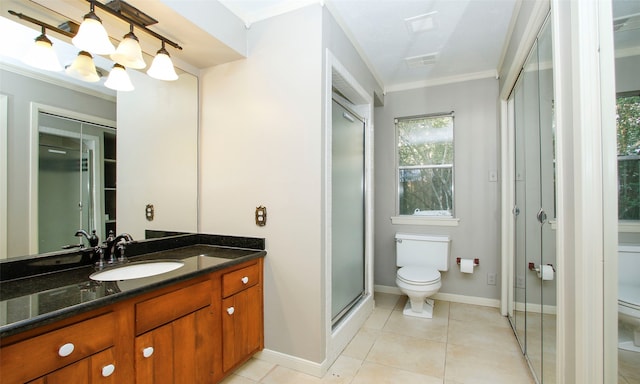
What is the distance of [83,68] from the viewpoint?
4.97 feet

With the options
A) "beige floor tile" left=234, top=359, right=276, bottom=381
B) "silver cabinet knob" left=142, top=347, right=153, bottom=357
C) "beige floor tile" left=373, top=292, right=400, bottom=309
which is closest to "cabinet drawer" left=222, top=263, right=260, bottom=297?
"silver cabinet knob" left=142, top=347, right=153, bottom=357

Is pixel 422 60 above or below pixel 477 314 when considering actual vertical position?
above

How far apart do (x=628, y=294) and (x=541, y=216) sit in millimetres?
781

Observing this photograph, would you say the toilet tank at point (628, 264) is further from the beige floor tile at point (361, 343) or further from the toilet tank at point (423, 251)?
the toilet tank at point (423, 251)

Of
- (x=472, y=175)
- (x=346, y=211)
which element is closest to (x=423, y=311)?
(x=346, y=211)

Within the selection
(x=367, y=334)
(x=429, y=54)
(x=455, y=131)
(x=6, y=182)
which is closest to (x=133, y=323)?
(x=6, y=182)

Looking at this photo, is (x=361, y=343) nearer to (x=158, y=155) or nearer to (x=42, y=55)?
(x=158, y=155)

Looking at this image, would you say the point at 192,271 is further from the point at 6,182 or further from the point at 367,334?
the point at 367,334

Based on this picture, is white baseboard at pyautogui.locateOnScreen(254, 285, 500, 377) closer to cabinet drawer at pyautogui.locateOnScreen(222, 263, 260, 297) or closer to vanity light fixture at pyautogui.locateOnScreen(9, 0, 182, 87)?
cabinet drawer at pyautogui.locateOnScreen(222, 263, 260, 297)

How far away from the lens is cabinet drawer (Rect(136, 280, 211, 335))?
122 centimetres

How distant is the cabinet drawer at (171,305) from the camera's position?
1223 mm

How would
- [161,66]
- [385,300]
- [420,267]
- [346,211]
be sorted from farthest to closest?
[385,300]
[420,267]
[346,211]
[161,66]

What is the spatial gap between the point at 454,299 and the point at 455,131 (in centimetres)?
182

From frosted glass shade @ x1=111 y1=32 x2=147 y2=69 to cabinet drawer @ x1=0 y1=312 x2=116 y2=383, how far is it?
1.29 m
